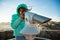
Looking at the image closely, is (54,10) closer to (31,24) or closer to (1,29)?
(1,29)

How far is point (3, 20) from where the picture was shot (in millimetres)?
1352

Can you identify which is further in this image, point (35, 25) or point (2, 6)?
point (2, 6)

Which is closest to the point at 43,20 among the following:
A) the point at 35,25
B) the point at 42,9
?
the point at 35,25

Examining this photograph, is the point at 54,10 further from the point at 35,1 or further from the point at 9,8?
the point at 9,8

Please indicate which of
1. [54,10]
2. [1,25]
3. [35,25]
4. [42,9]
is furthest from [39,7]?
[35,25]

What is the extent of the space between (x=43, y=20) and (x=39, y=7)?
2.54 feet

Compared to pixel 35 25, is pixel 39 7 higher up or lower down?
higher up

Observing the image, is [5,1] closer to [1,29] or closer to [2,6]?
[2,6]

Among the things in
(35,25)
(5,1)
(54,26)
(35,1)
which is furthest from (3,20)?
(35,25)

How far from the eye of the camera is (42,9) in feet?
4.43

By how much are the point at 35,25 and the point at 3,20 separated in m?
0.75

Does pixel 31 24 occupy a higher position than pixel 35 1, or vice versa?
pixel 35 1

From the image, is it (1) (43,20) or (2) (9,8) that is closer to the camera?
(1) (43,20)

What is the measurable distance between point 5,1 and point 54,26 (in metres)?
0.55
